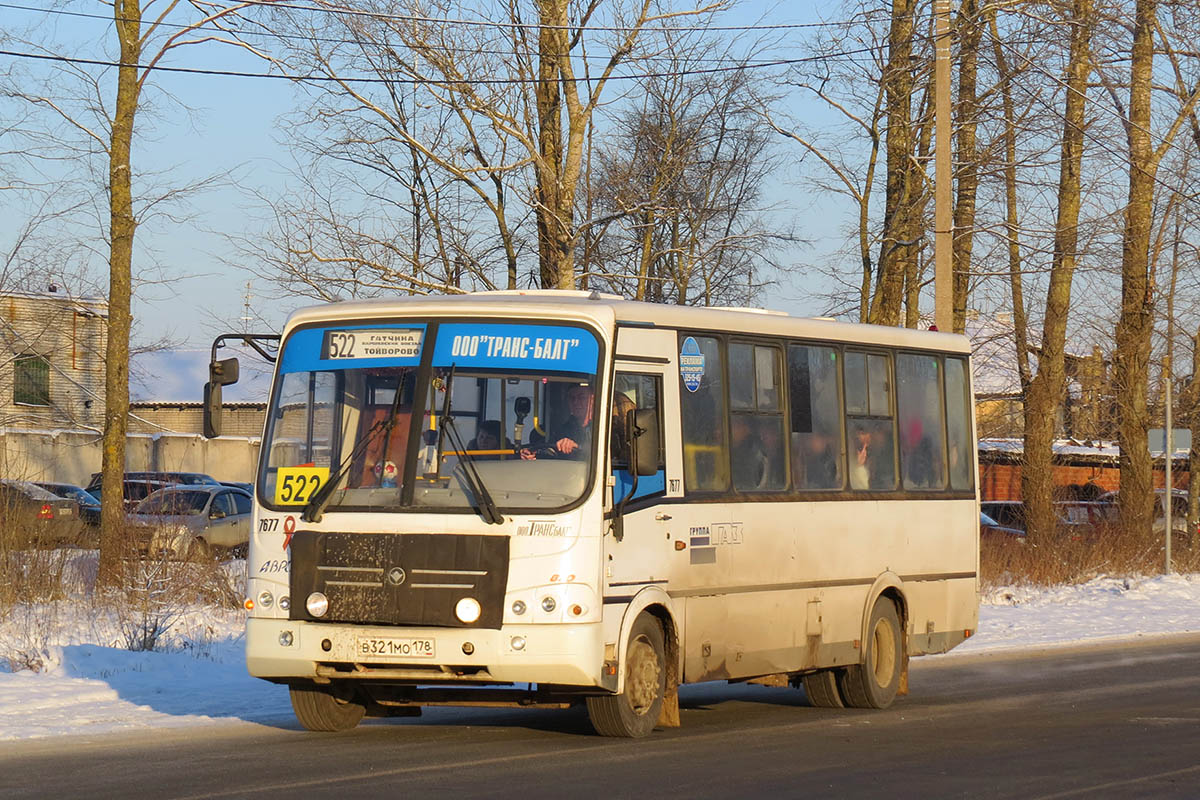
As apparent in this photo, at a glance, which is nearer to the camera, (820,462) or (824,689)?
(820,462)

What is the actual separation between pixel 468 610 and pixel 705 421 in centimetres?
262

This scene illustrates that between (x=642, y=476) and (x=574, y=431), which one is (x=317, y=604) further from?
(x=642, y=476)

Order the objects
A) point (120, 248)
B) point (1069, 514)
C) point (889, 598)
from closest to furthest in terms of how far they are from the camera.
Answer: point (889, 598), point (120, 248), point (1069, 514)

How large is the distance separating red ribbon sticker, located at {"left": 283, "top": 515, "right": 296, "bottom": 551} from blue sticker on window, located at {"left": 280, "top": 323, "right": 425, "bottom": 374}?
1.07 meters

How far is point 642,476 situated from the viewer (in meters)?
11.5

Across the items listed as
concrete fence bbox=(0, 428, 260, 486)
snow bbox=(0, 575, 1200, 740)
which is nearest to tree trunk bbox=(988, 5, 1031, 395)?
snow bbox=(0, 575, 1200, 740)

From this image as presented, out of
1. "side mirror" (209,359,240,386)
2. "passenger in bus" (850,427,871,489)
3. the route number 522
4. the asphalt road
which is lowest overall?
the asphalt road

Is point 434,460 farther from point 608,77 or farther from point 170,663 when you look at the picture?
point 608,77

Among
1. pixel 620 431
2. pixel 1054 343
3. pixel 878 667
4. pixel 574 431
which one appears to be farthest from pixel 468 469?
pixel 1054 343

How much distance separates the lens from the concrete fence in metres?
52.8

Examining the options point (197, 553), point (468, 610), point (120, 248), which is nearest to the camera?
point (468, 610)

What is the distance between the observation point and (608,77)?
25.6 metres

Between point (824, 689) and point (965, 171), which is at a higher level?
point (965, 171)

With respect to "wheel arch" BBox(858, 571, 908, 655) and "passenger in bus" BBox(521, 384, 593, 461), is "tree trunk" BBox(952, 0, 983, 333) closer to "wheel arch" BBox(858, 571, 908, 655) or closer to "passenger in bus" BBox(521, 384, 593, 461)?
"wheel arch" BBox(858, 571, 908, 655)
